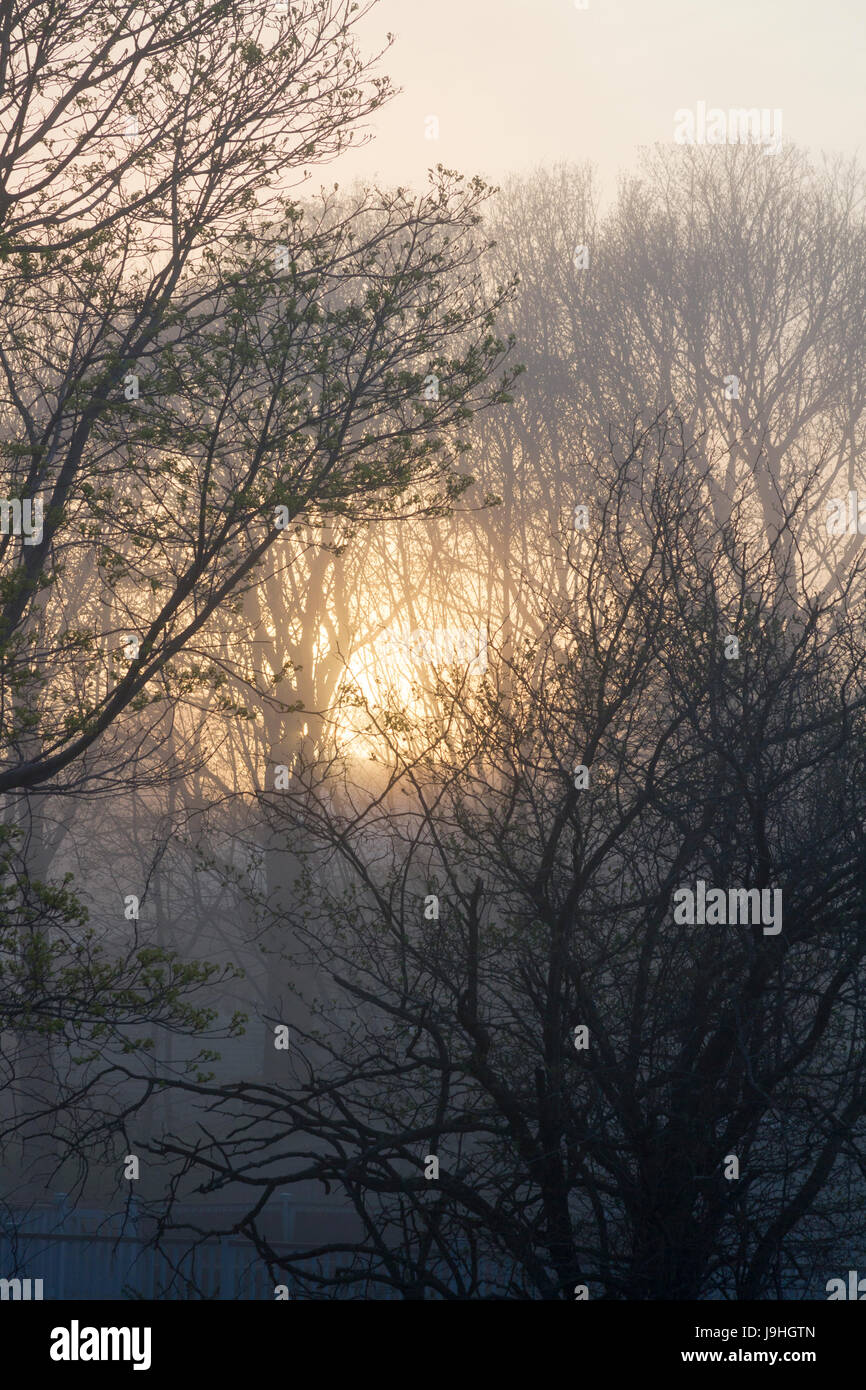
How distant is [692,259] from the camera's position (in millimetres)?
22016

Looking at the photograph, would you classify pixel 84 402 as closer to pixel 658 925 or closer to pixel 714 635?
pixel 714 635

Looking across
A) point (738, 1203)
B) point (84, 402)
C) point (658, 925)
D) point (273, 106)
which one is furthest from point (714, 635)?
point (273, 106)

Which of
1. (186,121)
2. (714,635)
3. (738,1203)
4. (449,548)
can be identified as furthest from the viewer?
(449,548)

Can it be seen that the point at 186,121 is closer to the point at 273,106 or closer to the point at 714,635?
the point at 273,106

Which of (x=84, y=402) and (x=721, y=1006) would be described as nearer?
(x=721, y=1006)

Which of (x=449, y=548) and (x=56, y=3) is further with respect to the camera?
(x=449, y=548)

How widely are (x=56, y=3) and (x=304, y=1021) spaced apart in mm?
15366

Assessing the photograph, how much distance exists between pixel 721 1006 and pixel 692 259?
62.3 ft

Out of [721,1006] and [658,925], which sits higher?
[658,925]

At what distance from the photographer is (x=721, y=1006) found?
19.2 feet

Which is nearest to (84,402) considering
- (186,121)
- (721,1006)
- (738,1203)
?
(186,121)

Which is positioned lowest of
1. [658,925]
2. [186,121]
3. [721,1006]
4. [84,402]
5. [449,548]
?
[721,1006]
